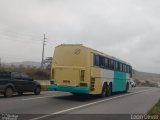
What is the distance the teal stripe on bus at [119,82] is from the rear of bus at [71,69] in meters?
7.21

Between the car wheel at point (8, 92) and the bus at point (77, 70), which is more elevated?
the bus at point (77, 70)

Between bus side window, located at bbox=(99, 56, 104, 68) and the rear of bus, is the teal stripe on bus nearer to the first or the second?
bus side window, located at bbox=(99, 56, 104, 68)

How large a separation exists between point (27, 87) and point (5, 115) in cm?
1273

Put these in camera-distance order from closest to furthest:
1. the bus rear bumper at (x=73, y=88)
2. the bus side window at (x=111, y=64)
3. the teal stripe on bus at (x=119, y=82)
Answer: the bus rear bumper at (x=73, y=88), the bus side window at (x=111, y=64), the teal stripe on bus at (x=119, y=82)

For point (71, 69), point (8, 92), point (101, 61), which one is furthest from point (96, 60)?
point (8, 92)

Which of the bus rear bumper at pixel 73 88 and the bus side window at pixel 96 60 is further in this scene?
the bus side window at pixel 96 60

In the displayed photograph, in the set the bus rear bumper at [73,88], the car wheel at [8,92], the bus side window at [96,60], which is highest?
the bus side window at [96,60]

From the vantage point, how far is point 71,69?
77.0ft

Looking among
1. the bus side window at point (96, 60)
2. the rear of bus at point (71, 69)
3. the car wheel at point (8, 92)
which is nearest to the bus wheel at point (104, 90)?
the bus side window at point (96, 60)

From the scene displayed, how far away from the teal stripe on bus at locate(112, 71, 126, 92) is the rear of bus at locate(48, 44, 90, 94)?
721cm

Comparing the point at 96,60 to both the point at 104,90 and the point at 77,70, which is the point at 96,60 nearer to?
the point at 77,70

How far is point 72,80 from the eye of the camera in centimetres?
2323

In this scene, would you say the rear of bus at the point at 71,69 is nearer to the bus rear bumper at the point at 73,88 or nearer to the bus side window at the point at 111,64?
the bus rear bumper at the point at 73,88

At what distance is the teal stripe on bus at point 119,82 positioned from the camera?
30266 mm
